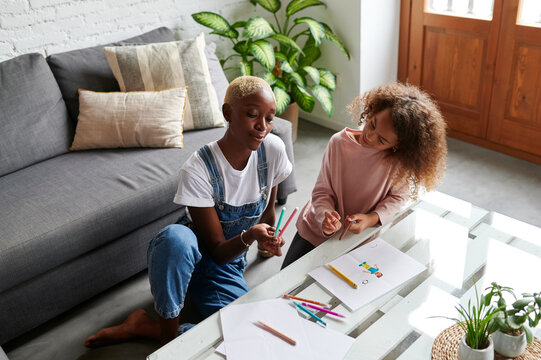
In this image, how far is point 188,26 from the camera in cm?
304

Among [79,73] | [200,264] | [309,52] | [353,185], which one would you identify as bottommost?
[200,264]

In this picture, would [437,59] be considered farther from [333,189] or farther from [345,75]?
[333,189]

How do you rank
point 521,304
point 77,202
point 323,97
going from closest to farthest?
1. point 521,304
2. point 77,202
3. point 323,97

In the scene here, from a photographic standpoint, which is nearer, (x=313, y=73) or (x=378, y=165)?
(x=378, y=165)

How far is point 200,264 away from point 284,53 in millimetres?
1824

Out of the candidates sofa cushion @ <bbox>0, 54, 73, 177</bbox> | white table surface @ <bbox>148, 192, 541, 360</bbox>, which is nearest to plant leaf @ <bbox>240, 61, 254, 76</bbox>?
sofa cushion @ <bbox>0, 54, 73, 177</bbox>

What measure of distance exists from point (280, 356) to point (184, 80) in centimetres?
160

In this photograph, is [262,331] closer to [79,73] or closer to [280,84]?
[79,73]

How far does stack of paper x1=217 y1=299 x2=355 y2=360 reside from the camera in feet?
3.84

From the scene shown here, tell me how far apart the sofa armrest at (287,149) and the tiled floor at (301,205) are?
84mm

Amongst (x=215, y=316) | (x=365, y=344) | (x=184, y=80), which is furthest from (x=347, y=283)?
(x=184, y=80)

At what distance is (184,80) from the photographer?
244cm

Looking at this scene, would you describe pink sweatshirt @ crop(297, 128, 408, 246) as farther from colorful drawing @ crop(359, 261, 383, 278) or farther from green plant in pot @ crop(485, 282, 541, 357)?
green plant in pot @ crop(485, 282, 541, 357)

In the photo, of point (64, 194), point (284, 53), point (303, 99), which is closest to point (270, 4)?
point (284, 53)
